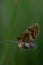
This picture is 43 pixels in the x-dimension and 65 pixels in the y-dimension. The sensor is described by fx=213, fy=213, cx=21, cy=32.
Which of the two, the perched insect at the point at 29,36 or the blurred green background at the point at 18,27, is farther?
the blurred green background at the point at 18,27

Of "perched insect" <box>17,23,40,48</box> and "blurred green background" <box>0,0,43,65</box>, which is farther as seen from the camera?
"blurred green background" <box>0,0,43,65</box>

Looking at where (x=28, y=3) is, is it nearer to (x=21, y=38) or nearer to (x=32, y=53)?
(x=32, y=53)

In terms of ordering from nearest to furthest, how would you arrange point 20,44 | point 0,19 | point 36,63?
point 20,44, point 36,63, point 0,19

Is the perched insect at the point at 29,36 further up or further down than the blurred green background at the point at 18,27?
further down

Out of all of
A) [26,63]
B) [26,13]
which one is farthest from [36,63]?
[26,13]

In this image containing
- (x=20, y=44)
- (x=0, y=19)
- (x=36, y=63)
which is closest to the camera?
(x=20, y=44)

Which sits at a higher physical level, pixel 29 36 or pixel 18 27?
pixel 18 27

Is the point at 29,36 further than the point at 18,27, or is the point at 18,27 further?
the point at 18,27

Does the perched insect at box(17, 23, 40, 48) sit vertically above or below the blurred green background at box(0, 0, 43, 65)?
below
